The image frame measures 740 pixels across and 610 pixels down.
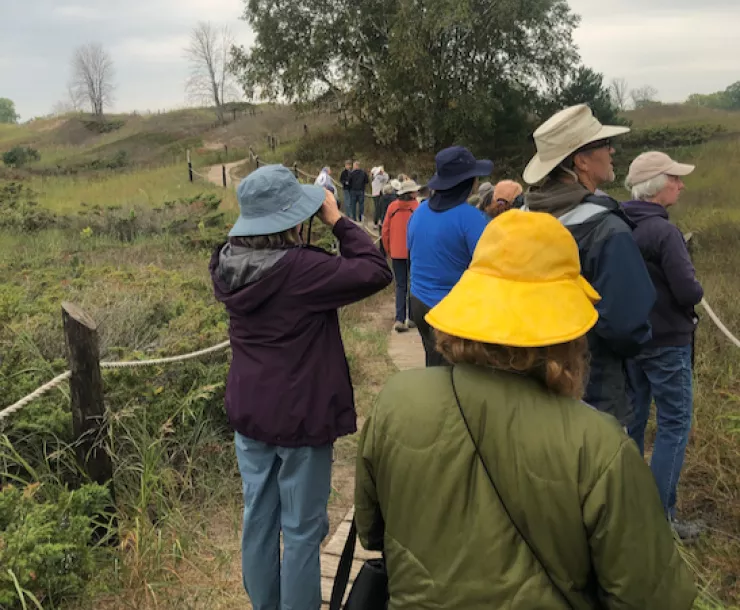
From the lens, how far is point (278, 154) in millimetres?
31188

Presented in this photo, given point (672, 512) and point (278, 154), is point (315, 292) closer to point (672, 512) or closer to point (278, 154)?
point (672, 512)

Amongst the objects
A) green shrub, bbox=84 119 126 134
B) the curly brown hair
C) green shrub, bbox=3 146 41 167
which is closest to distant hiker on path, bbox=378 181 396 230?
the curly brown hair

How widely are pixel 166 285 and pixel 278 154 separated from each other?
25983 mm

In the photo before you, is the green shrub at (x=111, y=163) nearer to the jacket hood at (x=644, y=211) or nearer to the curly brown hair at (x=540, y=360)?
the jacket hood at (x=644, y=211)

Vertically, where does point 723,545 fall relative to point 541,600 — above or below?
below

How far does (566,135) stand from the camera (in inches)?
98.7

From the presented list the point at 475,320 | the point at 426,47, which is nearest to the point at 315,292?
the point at 475,320

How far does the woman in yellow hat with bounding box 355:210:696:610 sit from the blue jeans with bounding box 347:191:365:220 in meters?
14.6

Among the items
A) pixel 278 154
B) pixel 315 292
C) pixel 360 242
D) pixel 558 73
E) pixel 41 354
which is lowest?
pixel 41 354

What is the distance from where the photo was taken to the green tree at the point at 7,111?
109 metres

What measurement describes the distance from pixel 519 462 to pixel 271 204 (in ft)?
4.68

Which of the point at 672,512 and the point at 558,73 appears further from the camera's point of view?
the point at 558,73

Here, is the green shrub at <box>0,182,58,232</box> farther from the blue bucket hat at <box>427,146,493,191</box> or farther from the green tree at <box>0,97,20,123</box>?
the green tree at <box>0,97,20,123</box>

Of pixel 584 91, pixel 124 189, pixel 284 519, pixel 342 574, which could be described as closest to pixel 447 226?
pixel 284 519
